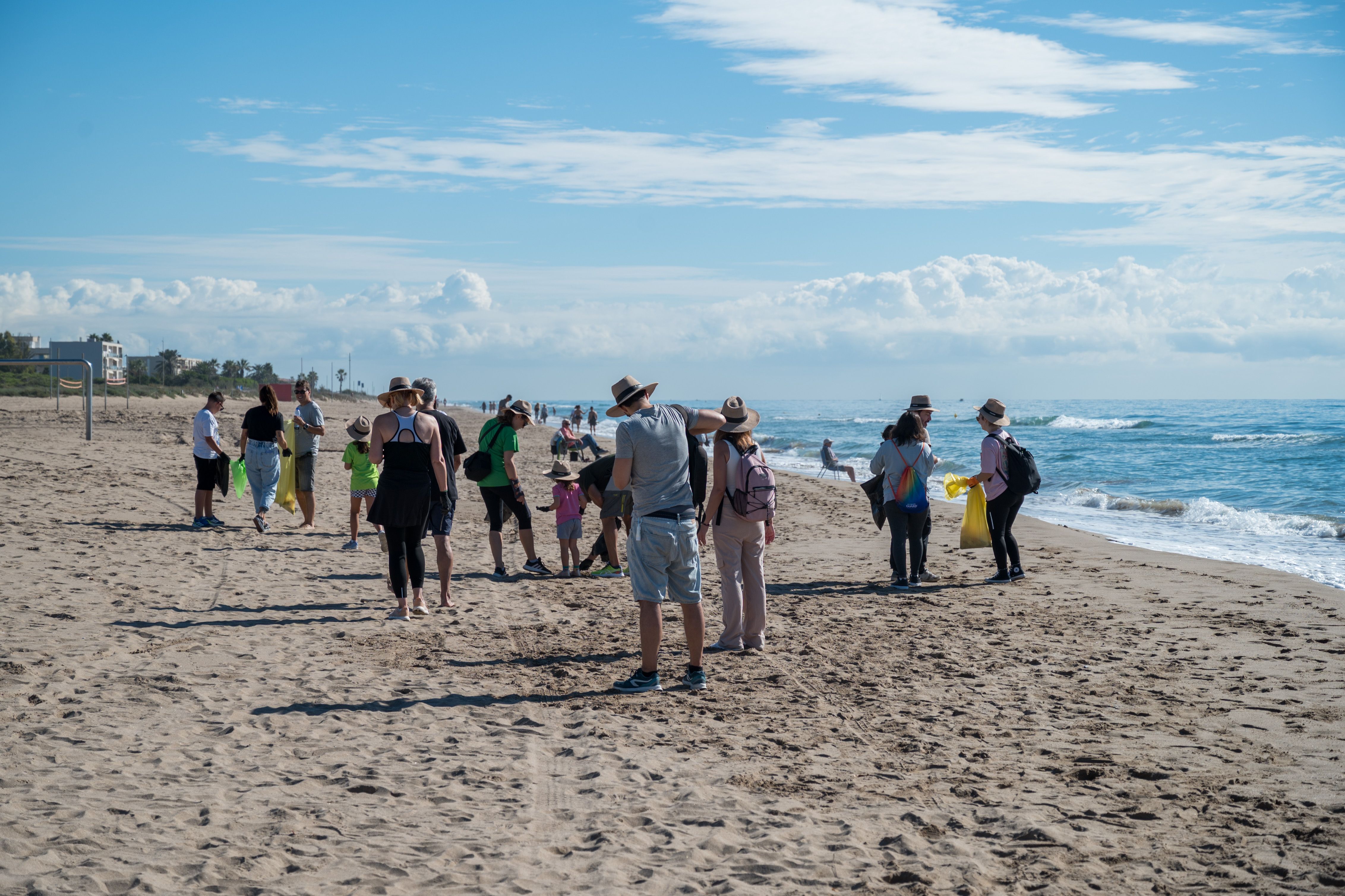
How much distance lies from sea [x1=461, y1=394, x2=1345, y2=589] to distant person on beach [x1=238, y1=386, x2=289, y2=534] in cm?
797

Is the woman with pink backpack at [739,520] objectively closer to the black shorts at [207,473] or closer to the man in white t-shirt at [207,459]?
the man in white t-shirt at [207,459]

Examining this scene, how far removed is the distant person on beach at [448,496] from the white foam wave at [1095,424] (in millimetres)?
58657

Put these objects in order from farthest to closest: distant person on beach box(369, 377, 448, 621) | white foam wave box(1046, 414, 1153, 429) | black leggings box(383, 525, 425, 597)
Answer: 1. white foam wave box(1046, 414, 1153, 429)
2. black leggings box(383, 525, 425, 597)
3. distant person on beach box(369, 377, 448, 621)

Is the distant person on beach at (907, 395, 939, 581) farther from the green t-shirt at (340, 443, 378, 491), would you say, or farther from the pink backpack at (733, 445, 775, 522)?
the green t-shirt at (340, 443, 378, 491)

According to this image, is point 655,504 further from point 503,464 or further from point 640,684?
point 503,464

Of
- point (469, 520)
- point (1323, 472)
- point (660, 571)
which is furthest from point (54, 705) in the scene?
point (1323, 472)

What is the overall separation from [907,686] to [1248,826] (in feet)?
7.27

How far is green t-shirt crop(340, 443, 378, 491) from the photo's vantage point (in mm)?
9578

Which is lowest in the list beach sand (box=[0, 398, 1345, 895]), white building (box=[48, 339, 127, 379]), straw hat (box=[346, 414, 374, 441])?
beach sand (box=[0, 398, 1345, 895])

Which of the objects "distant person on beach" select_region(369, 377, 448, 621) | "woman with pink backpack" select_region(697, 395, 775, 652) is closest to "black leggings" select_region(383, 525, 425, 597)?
"distant person on beach" select_region(369, 377, 448, 621)

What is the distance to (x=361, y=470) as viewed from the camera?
9.60 m

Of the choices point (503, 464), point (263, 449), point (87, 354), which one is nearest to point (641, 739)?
point (503, 464)

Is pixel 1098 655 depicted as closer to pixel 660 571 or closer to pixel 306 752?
pixel 660 571

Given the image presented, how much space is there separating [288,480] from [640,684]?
22.6 feet
